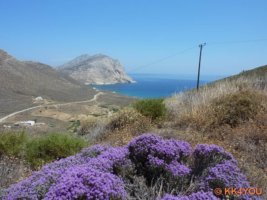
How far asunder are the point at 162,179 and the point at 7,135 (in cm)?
538

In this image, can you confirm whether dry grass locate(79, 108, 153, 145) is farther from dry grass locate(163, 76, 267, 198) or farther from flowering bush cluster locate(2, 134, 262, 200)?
flowering bush cluster locate(2, 134, 262, 200)

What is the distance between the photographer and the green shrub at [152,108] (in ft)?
41.4

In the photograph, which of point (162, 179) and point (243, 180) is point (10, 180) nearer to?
point (162, 179)

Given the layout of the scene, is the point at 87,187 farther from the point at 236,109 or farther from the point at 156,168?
the point at 236,109

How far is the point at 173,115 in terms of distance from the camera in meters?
12.4

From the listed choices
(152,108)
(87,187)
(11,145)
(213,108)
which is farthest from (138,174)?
(152,108)

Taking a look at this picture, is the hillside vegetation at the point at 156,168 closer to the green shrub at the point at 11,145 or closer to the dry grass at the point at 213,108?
the green shrub at the point at 11,145

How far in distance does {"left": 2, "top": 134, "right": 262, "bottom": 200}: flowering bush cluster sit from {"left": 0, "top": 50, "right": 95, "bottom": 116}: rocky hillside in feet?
227

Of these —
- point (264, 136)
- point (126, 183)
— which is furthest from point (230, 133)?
point (126, 183)

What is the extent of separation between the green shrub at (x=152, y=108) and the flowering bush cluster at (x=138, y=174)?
23.0 feet

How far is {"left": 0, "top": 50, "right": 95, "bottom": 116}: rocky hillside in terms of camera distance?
81188 mm

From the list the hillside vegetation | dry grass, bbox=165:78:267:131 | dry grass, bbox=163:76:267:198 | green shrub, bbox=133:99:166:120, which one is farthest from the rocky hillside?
the hillside vegetation

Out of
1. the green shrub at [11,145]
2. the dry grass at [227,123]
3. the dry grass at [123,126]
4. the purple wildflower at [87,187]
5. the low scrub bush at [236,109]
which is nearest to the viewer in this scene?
the purple wildflower at [87,187]

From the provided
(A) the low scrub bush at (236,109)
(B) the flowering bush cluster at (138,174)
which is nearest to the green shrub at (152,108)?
(A) the low scrub bush at (236,109)
